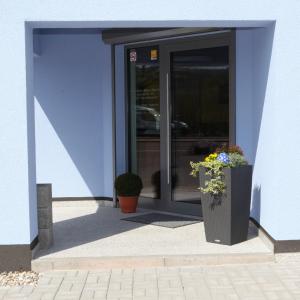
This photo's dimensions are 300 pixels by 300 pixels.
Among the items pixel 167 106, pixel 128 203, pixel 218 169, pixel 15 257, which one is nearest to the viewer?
pixel 15 257

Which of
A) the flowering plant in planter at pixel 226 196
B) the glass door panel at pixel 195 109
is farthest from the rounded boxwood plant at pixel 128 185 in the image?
the flowering plant in planter at pixel 226 196

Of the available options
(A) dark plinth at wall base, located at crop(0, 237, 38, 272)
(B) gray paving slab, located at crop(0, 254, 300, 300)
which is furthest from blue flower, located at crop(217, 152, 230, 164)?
(A) dark plinth at wall base, located at crop(0, 237, 38, 272)

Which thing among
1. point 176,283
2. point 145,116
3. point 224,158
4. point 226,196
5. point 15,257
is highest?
point 145,116

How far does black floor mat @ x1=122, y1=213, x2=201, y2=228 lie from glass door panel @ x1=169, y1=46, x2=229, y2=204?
35cm

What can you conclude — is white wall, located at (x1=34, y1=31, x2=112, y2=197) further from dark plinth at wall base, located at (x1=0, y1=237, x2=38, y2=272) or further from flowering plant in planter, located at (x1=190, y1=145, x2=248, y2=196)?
dark plinth at wall base, located at (x1=0, y1=237, x2=38, y2=272)

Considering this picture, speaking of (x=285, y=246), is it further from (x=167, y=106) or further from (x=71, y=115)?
(x=71, y=115)

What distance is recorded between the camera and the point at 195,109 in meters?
7.41

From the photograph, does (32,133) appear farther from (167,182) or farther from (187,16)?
(167,182)

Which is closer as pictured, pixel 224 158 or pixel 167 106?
pixel 224 158

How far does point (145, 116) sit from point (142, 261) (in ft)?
10.3

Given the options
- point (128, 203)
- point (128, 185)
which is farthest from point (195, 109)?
point (128, 203)

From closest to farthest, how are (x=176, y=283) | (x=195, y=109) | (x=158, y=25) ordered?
(x=176, y=283) < (x=158, y=25) < (x=195, y=109)

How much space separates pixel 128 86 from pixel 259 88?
8.76 feet

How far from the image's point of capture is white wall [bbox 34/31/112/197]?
27.9 ft
